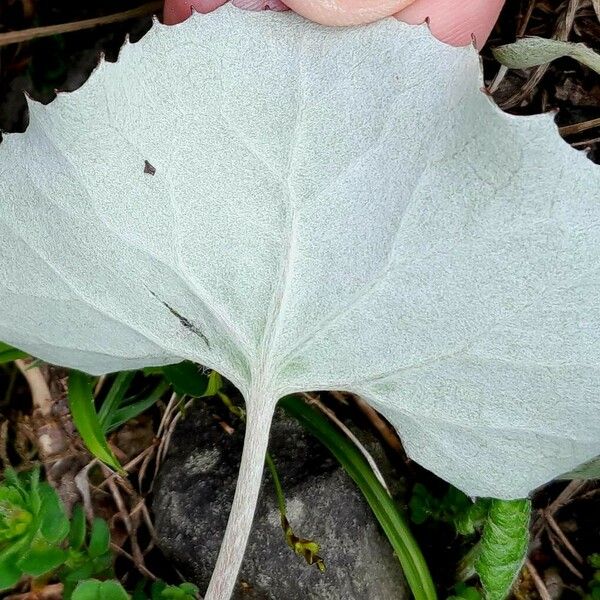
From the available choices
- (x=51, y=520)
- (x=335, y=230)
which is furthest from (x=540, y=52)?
(x=51, y=520)

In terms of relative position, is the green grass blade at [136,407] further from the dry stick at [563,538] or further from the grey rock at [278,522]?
the dry stick at [563,538]

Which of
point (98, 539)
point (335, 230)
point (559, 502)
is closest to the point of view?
point (335, 230)

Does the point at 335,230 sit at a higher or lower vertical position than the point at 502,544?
higher

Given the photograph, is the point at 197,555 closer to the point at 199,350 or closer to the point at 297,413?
the point at 297,413

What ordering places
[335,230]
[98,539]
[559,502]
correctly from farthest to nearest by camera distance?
1. [559,502]
2. [98,539]
3. [335,230]

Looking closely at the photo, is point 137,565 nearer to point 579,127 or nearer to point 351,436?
point 351,436

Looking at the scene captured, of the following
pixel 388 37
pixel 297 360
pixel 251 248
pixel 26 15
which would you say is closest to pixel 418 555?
pixel 297 360
